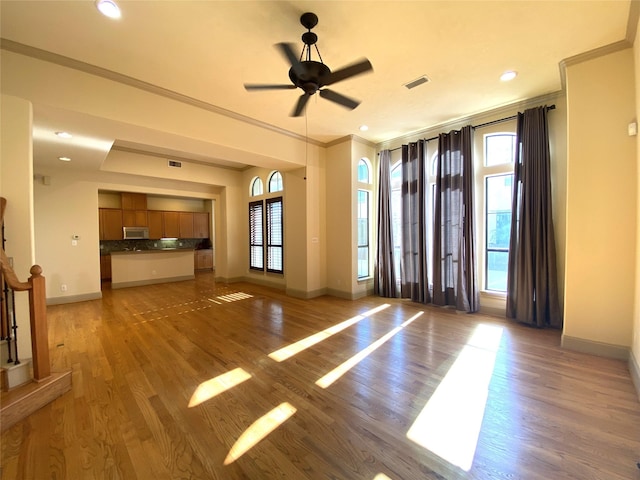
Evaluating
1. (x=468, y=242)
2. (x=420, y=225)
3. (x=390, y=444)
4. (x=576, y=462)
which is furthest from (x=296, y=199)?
(x=576, y=462)

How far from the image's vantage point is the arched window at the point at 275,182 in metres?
6.70

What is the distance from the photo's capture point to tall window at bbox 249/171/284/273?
6723 millimetres

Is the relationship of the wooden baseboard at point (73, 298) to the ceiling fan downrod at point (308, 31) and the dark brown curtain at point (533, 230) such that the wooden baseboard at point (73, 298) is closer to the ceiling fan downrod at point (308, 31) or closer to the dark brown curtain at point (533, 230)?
the ceiling fan downrod at point (308, 31)

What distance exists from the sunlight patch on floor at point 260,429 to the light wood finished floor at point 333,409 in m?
0.01

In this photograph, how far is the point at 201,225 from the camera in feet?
32.9

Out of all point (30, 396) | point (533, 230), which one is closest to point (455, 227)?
point (533, 230)

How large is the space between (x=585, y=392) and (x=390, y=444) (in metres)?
1.93

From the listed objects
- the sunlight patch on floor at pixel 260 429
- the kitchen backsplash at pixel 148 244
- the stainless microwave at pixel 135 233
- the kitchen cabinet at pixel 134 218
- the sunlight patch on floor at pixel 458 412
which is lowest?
the sunlight patch on floor at pixel 458 412

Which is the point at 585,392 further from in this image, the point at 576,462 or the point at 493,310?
the point at 493,310

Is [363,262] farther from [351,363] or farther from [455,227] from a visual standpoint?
[351,363]

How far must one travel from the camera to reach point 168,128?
141 inches

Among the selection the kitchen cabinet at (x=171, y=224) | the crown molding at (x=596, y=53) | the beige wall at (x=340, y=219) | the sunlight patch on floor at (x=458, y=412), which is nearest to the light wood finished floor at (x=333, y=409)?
the sunlight patch on floor at (x=458, y=412)

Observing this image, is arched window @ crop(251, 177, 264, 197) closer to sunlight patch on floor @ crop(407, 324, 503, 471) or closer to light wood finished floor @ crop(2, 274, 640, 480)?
light wood finished floor @ crop(2, 274, 640, 480)

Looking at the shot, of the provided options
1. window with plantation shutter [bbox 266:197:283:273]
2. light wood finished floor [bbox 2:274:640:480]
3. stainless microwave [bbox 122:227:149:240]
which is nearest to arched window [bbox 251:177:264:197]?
window with plantation shutter [bbox 266:197:283:273]
